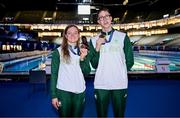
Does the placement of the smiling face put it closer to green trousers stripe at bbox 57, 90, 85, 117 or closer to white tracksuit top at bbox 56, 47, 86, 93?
white tracksuit top at bbox 56, 47, 86, 93

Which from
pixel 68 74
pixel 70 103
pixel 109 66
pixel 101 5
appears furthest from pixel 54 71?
pixel 101 5

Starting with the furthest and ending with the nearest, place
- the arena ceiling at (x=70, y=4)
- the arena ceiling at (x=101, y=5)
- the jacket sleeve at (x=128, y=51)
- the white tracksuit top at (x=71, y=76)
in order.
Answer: the arena ceiling at (x=70, y=4), the arena ceiling at (x=101, y=5), the jacket sleeve at (x=128, y=51), the white tracksuit top at (x=71, y=76)

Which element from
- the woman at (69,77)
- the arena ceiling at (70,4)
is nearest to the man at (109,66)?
the woman at (69,77)

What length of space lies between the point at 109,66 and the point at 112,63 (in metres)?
0.03

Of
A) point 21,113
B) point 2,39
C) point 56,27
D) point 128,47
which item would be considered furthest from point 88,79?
point 128,47

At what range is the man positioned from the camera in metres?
2.38

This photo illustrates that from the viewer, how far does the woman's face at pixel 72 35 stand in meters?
2.38

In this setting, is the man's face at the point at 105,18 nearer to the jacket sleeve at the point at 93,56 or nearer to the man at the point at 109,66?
the man at the point at 109,66

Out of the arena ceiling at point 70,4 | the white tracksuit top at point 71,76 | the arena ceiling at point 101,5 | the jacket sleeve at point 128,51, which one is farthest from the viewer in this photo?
the arena ceiling at point 70,4

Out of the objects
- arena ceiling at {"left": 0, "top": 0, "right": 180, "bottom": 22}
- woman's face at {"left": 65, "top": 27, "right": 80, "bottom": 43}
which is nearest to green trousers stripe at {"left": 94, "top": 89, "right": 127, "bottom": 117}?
woman's face at {"left": 65, "top": 27, "right": 80, "bottom": 43}

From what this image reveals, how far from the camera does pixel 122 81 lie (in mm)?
2389

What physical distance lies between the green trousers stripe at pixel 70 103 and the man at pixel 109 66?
0.55 feet

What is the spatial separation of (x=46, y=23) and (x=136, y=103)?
3.78m

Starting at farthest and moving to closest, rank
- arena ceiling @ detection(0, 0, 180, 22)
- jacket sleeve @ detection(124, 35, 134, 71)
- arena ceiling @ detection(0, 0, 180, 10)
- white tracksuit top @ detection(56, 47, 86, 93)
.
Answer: arena ceiling @ detection(0, 0, 180, 10) < arena ceiling @ detection(0, 0, 180, 22) < jacket sleeve @ detection(124, 35, 134, 71) < white tracksuit top @ detection(56, 47, 86, 93)
